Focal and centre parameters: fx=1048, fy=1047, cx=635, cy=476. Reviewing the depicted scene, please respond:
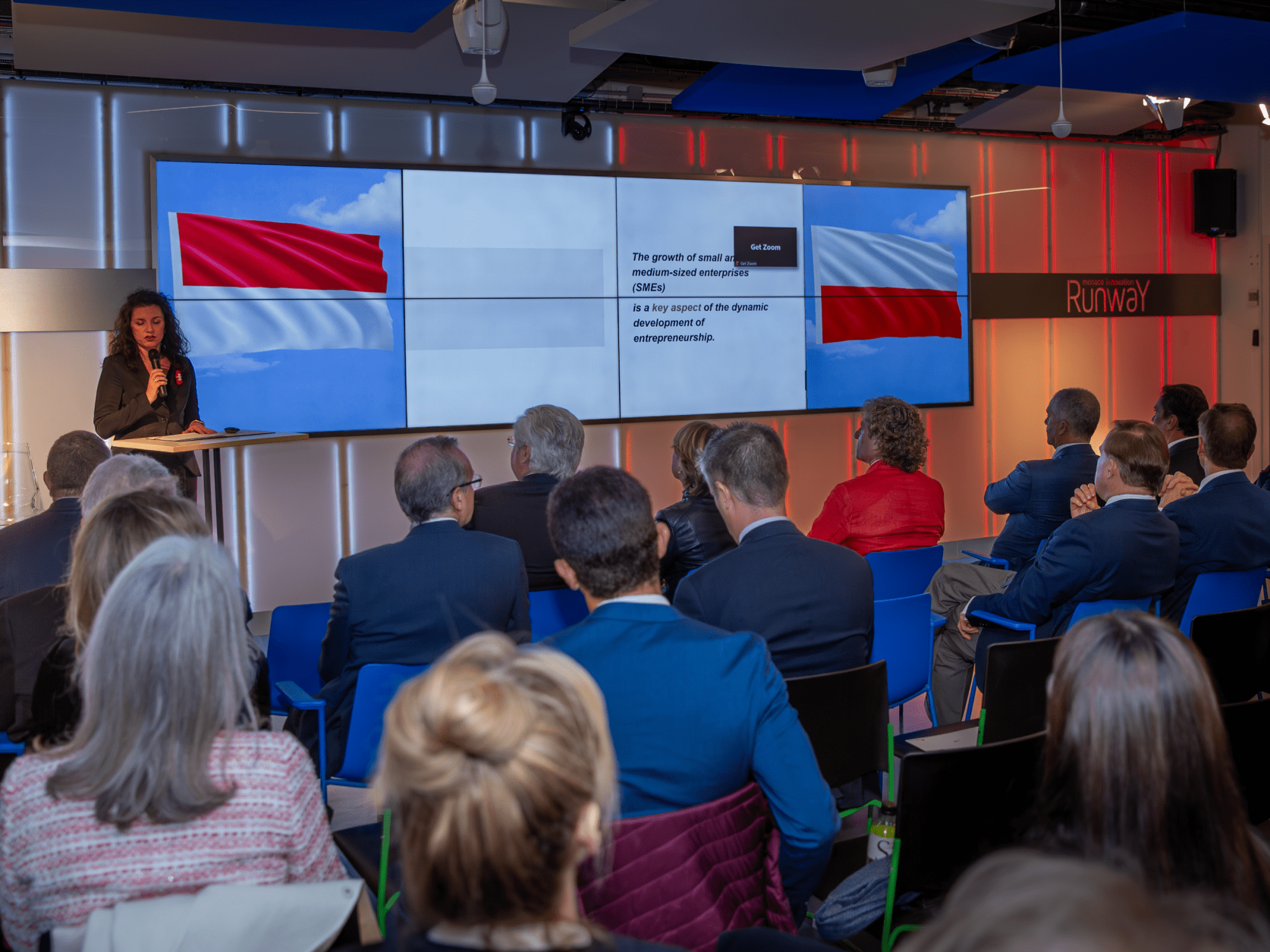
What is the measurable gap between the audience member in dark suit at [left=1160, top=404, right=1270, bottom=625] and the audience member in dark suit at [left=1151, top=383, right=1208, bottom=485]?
159 cm

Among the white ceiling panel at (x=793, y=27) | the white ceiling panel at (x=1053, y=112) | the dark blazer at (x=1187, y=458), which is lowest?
the dark blazer at (x=1187, y=458)

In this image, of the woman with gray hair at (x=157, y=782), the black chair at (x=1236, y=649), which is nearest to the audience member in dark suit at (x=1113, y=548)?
the black chair at (x=1236, y=649)

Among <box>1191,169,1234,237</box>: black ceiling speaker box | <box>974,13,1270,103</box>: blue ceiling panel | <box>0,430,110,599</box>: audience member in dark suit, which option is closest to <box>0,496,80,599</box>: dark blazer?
<box>0,430,110,599</box>: audience member in dark suit

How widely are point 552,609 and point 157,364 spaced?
2.72 meters

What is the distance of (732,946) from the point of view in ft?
3.98

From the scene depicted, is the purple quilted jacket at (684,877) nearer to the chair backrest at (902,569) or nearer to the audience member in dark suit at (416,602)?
the audience member in dark suit at (416,602)

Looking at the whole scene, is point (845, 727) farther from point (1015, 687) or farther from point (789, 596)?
point (1015, 687)

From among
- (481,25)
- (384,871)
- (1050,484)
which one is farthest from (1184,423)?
(384,871)

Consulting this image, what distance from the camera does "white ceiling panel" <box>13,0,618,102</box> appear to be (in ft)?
16.4

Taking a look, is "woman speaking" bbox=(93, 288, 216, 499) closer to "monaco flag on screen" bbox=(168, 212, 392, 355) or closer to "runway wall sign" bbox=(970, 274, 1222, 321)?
"monaco flag on screen" bbox=(168, 212, 392, 355)

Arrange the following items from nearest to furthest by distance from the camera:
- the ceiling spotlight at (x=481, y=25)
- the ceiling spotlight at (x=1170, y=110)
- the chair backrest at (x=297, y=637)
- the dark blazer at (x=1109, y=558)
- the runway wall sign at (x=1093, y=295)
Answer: the dark blazer at (x=1109, y=558)
the chair backrest at (x=297, y=637)
the ceiling spotlight at (x=481, y=25)
the ceiling spotlight at (x=1170, y=110)
the runway wall sign at (x=1093, y=295)

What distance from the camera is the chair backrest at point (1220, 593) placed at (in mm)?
3729

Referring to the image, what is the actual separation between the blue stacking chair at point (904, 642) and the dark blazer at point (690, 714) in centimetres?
170

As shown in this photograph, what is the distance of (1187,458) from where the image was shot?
564 cm
